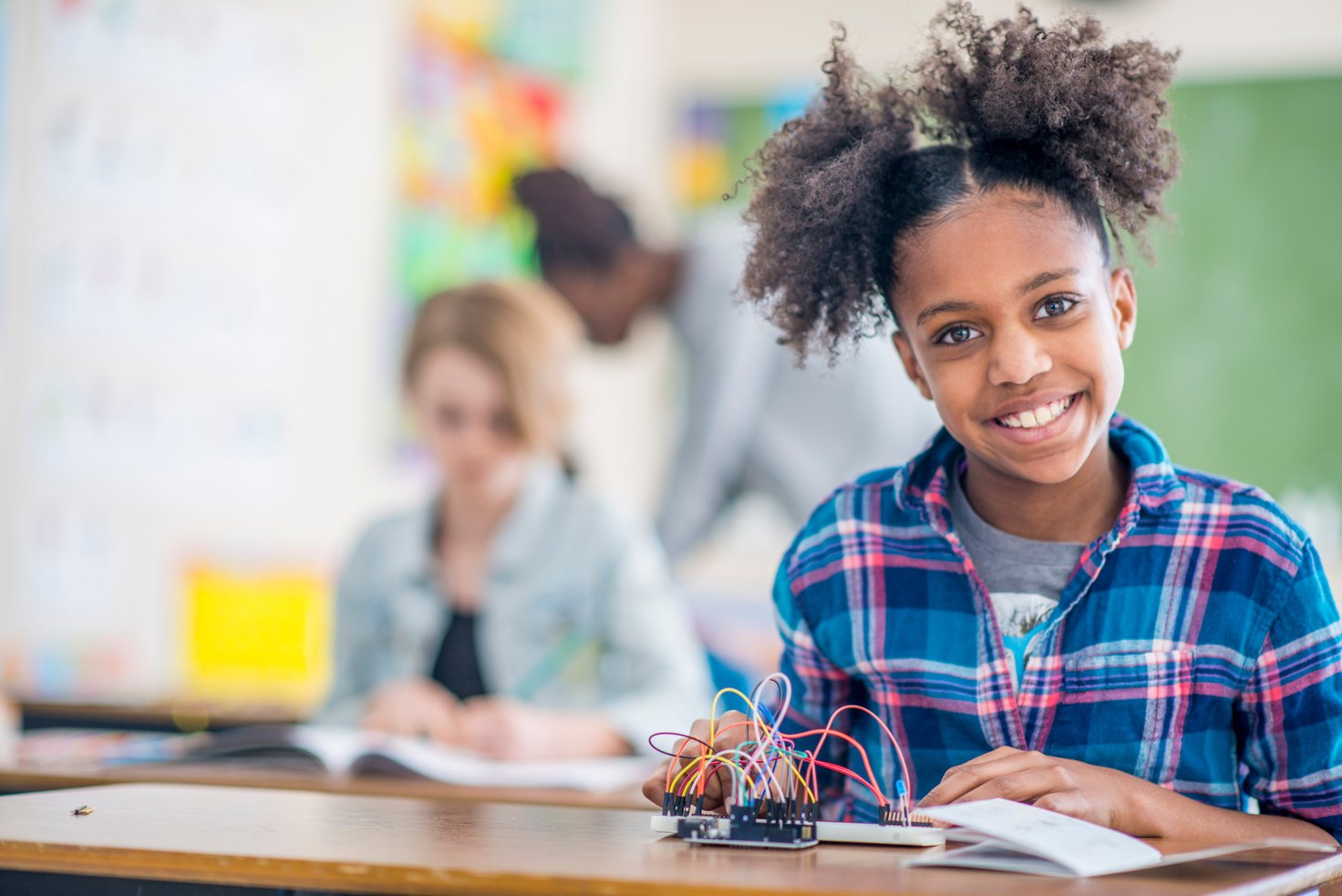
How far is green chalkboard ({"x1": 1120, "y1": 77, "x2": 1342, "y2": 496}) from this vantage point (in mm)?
4750

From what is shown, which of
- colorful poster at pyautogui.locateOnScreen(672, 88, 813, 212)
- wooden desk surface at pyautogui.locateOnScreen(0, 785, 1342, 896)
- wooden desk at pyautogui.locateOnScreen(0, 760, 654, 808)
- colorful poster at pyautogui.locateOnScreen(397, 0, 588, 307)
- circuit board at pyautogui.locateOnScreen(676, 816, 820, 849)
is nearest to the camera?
wooden desk surface at pyautogui.locateOnScreen(0, 785, 1342, 896)

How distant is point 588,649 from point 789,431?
60cm

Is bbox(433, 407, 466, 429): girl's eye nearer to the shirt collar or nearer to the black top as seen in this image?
the black top

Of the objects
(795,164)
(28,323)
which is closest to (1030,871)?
(795,164)

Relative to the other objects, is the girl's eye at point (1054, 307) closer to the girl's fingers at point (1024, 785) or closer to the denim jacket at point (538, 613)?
the girl's fingers at point (1024, 785)

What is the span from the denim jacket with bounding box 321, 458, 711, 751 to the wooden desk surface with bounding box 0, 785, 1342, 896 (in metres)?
1.21

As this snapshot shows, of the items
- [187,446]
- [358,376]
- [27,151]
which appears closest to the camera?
[27,151]

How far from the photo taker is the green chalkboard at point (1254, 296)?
4750 millimetres

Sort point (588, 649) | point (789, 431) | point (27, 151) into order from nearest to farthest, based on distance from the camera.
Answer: point (588, 649), point (789, 431), point (27, 151)

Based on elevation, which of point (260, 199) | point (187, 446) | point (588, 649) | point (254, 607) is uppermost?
point (260, 199)

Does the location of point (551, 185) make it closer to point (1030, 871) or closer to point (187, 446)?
point (187, 446)

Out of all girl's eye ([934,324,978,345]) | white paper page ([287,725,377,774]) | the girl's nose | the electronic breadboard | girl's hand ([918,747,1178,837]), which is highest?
girl's eye ([934,324,978,345])

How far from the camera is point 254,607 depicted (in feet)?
12.1

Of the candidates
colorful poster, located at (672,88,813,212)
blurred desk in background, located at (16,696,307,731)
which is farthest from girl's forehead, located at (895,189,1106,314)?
colorful poster, located at (672,88,813,212)
